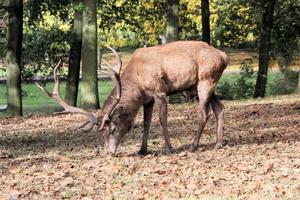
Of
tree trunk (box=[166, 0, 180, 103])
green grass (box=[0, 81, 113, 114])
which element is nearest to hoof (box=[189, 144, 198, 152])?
tree trunk (box=[166, 0, 180, 103])

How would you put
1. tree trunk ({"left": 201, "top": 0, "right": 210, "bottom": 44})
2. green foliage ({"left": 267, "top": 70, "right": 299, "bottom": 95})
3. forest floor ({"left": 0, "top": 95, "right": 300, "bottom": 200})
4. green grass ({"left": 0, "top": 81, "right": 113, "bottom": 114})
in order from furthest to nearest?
green grass ({"left": 0, "top": 81, "right": 113, "bottom": 114})
green foliage ({"left": 267, "top": 70, "right": 299, "bottom": 95})
tree trunk ({"left": 201, "top": 0, "right": 210, "bottom": 44})
forest floor ({"left": 0, "top": 95, "right": 300, "bottom": 200})

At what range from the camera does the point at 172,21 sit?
23.9 metres

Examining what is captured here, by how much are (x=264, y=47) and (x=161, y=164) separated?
1832 centimetres

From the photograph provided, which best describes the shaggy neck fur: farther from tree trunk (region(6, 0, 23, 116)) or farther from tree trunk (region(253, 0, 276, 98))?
tree trunk (region(253, 0, 276, 98))

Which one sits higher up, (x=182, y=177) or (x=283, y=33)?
(x=283, y=33)

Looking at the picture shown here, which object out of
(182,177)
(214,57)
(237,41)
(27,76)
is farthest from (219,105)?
(237,41)

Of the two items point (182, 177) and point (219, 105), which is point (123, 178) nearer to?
point (182, 177)

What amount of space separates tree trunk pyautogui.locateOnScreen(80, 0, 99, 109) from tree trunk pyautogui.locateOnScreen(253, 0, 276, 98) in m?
8.80

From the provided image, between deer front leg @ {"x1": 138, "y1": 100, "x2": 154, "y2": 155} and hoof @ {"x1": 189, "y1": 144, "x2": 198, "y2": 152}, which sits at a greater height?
deer front leg @ {"x1": 138, "y1": 100, "x2": 154, "y2": 155}

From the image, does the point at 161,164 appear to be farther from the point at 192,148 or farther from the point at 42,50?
the point at 42,50

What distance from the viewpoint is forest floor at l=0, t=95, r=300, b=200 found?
8.45 meters

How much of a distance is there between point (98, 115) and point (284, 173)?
3.46 m

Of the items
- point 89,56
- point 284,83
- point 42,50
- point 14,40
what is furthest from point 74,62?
point 284,83

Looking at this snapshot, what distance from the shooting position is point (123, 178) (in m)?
9.41
